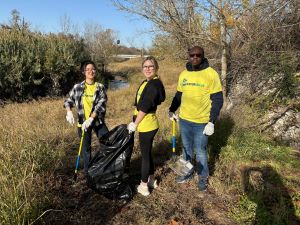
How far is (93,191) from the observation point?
3.78m

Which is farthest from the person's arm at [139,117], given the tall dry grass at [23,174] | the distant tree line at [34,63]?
the distant tree line at [34,63]

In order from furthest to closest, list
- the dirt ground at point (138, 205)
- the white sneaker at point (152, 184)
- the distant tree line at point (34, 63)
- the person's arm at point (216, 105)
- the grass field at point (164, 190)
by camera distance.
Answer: the distant tree line at point (34, 63), the white sneaker at point (152, 184), the person's arm at point (216, 105), the dirt ground at point (138, 205), the grass field at point (164, 190)

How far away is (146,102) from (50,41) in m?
11.4

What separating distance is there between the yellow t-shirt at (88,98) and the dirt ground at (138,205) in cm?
98

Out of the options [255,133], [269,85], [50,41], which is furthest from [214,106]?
[50,41]

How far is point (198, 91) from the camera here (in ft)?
11.6

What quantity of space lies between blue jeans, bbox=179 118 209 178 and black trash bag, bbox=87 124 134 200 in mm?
816

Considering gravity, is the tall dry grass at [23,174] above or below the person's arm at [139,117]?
below

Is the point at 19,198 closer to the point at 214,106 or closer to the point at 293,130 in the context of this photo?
the point at 214,106

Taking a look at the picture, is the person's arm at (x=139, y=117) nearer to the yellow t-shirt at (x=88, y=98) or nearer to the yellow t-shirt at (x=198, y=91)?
the yellow t-shirt at (x=198, y=91)

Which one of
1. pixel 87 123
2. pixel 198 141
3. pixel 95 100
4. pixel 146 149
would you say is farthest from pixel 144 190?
pixel 95 100

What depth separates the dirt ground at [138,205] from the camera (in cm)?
321

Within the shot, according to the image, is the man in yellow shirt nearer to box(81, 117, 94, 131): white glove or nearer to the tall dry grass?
box(81, 117, 94, 131): white glove

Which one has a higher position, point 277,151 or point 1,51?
point 1,51
